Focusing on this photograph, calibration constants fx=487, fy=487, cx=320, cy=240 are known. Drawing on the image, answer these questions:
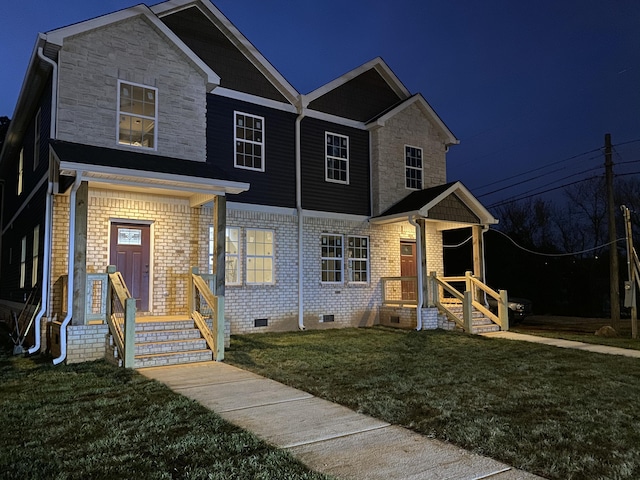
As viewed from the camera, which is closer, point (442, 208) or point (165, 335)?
point (165, 335)

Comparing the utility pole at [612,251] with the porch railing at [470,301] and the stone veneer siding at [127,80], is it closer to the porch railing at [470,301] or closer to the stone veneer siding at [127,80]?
the porch railing at [470,301]

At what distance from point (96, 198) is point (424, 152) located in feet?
35.1

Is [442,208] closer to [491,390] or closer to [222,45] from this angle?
[222,45]

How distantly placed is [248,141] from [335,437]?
9.93 metres

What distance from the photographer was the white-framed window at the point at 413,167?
1628 centimetres

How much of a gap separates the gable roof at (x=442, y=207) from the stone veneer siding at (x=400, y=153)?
0.46m

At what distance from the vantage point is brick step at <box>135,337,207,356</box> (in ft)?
28.2

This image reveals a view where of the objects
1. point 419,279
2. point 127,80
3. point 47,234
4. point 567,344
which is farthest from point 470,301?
point 47,234

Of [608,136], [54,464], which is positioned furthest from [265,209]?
[608,136]

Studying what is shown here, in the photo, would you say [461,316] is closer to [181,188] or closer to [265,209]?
[265,209]

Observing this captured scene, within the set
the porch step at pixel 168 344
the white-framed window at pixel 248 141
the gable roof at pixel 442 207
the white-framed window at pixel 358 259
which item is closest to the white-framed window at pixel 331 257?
the white-framed window at pixel 358 259

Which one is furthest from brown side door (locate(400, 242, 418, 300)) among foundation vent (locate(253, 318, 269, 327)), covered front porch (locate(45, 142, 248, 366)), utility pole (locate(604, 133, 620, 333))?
covered front porch (locate(45, 142, 248, 366))

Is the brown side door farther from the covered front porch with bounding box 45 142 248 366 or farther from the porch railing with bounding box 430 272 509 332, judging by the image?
the covered front porch with bounding box 45 142 248 366

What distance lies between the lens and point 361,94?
15.9 m
